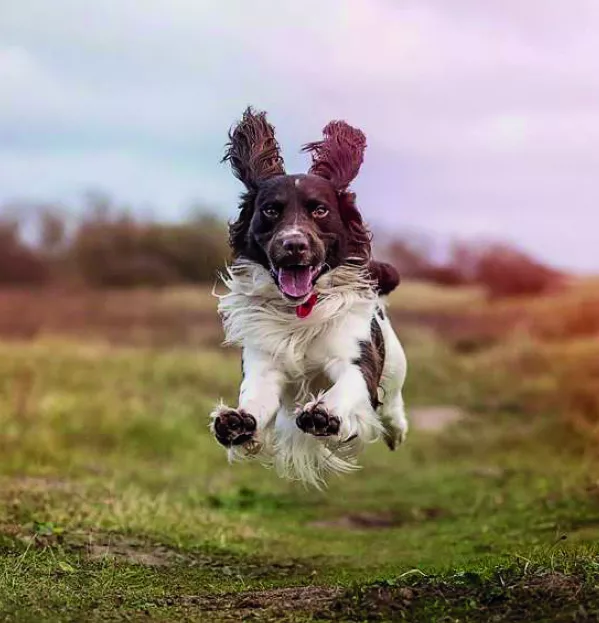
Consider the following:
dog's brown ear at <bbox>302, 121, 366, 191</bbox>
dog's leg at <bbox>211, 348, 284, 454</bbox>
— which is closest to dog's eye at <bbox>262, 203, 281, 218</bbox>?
dog's brown ear at <bbox>302, 121, 366, 191</bbox>

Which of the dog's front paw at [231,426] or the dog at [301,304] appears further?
the dog at [301,304]

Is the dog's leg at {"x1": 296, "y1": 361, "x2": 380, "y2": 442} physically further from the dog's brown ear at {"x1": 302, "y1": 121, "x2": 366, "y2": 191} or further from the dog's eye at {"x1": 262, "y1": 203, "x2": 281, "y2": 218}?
the dog's brown ear at {"x1": 302, "y1": 121, "x2": 366, "y2": 191}

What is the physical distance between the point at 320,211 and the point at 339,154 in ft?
1.85

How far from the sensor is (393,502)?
11867mm

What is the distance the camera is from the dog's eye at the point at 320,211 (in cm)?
623

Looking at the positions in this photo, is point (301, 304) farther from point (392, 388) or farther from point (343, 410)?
point (392, 388)

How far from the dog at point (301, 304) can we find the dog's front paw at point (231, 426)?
0.01 meters

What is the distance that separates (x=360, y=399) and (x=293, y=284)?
2.33 ft

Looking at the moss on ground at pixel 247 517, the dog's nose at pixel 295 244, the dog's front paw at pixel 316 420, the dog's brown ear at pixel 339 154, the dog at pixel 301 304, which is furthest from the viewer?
the dog's brown ear at pixel 339 154

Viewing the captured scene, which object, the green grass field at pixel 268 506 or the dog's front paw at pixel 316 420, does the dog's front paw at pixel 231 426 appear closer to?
the dog's front paw at pixel 316 420

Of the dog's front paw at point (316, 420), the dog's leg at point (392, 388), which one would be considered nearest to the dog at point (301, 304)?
the dog's front paw at point (316, 420)

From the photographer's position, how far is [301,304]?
630cm

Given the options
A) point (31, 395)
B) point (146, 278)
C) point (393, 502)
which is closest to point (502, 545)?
point (393, 502)

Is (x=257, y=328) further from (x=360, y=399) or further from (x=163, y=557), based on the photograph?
(x=163, y=557)
